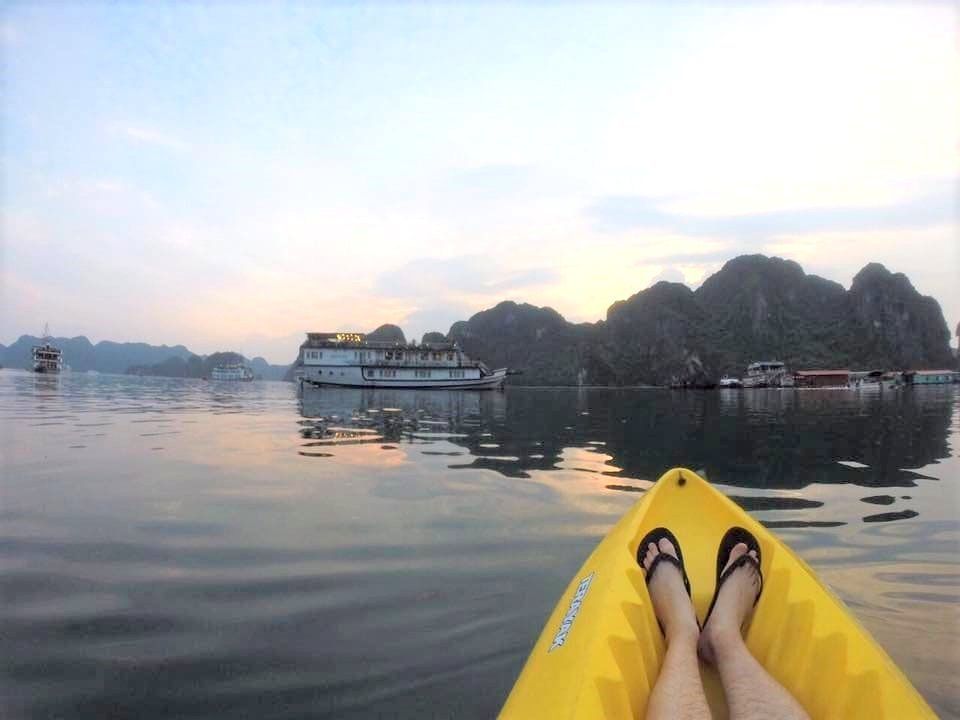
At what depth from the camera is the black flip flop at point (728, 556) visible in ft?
11.9

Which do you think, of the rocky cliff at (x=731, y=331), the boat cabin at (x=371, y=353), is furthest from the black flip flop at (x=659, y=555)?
the rocky cliff at (x=731, y=331)

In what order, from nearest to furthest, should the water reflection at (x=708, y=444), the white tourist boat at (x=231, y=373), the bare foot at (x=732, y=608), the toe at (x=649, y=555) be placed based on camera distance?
the bare foot at (x=732, y=608)
the toe at (x=649, y=555)
the water reflection at (x=708, y=444)
the white tourist boat at (x=231, y=373)

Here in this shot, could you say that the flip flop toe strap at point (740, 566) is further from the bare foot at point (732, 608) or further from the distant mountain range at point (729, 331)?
the distant mountain range at point (729, 331)

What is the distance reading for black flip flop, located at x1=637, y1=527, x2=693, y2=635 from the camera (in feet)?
12.2

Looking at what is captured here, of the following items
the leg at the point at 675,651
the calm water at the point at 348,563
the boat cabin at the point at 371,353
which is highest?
the boat cabin at the point at 371,353

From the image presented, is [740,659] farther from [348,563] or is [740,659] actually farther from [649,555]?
[348,563]

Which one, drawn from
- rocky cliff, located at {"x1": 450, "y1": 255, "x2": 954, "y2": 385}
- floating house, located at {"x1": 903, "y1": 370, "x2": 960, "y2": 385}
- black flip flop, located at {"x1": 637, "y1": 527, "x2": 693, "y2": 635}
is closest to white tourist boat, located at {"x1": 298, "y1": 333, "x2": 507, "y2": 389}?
black flip flop, located at {"x1": 637, "y1": 527, "x2": 693, "y2": 635}

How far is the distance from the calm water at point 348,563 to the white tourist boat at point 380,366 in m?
47.1

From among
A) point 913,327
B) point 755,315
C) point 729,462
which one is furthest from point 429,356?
point 913,327

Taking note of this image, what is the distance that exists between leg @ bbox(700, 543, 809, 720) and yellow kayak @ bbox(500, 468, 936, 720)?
0.36ft

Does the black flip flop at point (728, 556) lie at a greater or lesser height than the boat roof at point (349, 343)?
lesser

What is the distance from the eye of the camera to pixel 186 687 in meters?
2.98

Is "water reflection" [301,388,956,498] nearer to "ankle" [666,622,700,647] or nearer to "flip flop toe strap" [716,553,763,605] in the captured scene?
Result: "flip flop toe strap" [716,553,763,605]

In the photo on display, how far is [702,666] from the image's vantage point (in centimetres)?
313
